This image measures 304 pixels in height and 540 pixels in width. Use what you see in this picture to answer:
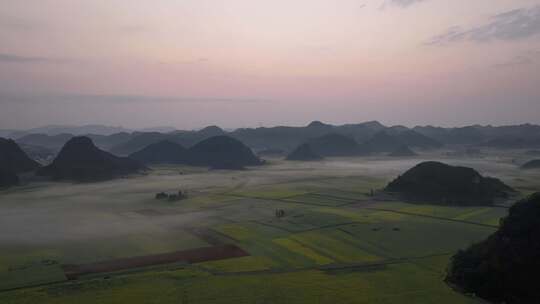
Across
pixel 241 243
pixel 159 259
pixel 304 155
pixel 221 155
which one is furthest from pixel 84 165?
pixel 304 155

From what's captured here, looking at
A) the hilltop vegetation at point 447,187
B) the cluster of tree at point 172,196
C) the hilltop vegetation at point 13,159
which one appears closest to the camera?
the hilltop vegetation at point 447,187

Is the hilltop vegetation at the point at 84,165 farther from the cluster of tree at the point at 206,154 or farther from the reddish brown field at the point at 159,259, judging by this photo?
the reddish brown field at the point at 159,259

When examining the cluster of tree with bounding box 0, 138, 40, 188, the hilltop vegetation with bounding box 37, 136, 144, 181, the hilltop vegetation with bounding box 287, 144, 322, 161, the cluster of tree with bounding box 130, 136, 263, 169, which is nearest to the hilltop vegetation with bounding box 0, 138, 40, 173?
the cluster of tree with bounding box 0, 138, 40, 188

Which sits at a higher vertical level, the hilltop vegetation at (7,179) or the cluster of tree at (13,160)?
the cluster of tree at (13,160)

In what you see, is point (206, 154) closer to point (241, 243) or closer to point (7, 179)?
point (7, 179)

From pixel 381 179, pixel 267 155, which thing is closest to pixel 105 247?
pixel 381 179

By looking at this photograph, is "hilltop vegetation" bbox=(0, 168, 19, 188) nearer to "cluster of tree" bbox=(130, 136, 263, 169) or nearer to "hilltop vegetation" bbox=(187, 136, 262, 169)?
"hilltop vegetation" bbox=(187, 136, 262, 169)

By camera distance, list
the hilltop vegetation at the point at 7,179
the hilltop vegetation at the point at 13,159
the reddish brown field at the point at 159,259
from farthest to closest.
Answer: the hilltop vegetation at the point at 13,159 → the hilltop vegetation at the point at 7,179 → the reddish brown field at the point at 159,259

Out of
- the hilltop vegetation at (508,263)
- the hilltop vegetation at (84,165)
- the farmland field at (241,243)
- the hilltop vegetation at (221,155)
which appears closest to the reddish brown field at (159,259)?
the farmland field at (241,243)
